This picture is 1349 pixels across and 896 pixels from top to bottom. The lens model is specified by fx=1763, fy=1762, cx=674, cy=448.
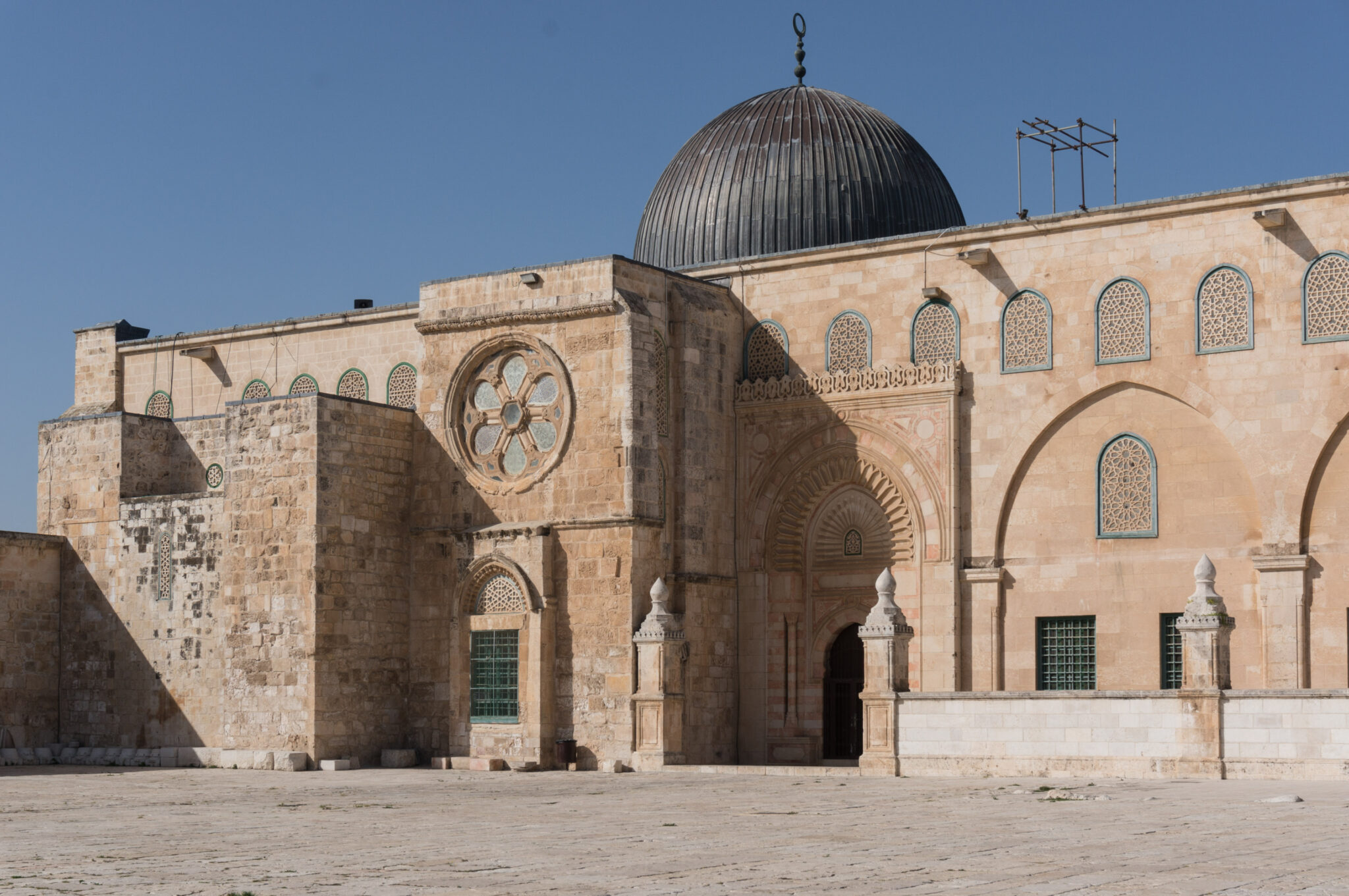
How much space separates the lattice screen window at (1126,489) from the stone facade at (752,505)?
0.03m

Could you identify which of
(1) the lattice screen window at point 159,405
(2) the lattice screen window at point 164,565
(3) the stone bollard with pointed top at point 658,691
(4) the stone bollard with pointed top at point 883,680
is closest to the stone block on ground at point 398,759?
(3) the stone bollard with pointed top at point 658,691

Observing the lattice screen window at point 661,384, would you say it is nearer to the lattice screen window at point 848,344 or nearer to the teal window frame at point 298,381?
the lattice screen window at point 848,344

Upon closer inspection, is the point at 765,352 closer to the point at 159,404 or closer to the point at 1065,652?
the point at 1065,652

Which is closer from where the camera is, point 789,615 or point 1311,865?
point 1311,865

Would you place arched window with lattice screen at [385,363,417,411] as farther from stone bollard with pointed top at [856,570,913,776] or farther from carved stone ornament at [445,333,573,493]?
stone bollard with pointed top at [856,570,913,776]

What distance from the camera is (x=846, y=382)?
21.7m

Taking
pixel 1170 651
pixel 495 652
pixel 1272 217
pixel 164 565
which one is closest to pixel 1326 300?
pixel 1272 217

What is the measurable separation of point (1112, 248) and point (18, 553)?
14.5 m

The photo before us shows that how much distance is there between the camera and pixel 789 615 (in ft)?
72.4

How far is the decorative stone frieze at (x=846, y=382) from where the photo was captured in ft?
69.2

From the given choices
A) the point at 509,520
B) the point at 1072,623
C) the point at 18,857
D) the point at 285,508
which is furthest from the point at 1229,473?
the point at 18,857

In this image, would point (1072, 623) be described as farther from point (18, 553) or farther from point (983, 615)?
point (18, 553)

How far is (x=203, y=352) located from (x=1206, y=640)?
16.5m

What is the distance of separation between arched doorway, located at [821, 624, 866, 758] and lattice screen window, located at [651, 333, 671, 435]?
3.47 m
